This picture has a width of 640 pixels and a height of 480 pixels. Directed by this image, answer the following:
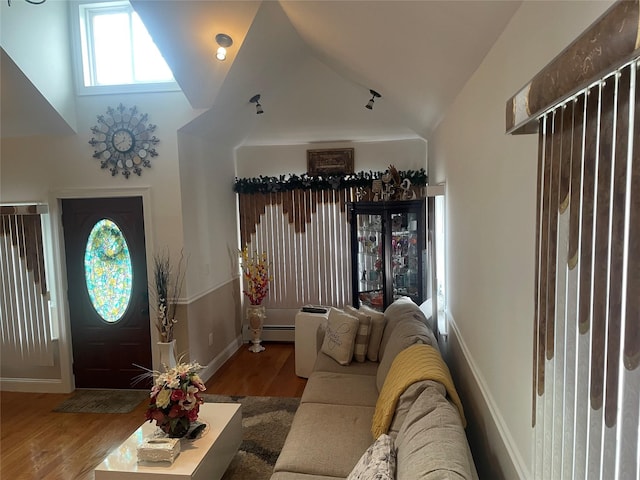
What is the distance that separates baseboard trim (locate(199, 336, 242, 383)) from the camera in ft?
14.1

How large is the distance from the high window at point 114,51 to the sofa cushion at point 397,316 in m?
2.99

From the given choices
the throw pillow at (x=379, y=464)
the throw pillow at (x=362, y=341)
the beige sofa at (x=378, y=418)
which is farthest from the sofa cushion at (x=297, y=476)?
the throw pillow at (x=362, y=341)

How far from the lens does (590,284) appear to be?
2.52ft

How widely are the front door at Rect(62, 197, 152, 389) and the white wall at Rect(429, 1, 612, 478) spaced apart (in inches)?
123

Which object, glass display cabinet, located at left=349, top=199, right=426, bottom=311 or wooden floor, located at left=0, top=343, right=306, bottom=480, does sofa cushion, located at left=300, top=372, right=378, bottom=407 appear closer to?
wooden floor, located at left=0, top=343, right=306, bottom=480

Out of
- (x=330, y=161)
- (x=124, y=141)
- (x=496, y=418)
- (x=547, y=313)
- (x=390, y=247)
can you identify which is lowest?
(x=496, y=418)

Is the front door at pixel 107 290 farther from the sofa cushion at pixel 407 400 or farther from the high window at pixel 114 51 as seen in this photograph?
the sofa cushion at pixel 407 400

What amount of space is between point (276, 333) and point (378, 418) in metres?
3.23

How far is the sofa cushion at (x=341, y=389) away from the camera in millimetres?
2893

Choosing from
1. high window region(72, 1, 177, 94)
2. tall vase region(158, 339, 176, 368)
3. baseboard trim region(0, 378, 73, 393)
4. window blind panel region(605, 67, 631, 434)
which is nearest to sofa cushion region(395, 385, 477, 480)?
window blind panel region(605, 67, 631, 434)

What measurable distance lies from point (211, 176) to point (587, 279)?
428cm

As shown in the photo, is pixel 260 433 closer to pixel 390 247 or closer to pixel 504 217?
pixel 390 247

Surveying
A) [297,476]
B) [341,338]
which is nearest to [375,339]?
[341,338]

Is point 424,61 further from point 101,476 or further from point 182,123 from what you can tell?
point 101,476
